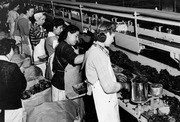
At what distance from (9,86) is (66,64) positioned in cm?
78

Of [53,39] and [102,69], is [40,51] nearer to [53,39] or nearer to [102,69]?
[53,39]

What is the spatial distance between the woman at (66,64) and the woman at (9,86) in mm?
514

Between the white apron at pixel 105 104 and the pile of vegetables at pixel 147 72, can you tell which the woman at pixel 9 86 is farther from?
the pile of vegetables at pixel 147 72

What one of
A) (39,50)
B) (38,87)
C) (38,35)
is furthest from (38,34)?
(38,87)

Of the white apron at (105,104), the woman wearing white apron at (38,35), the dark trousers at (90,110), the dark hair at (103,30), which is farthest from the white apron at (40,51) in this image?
the dark hair at (103,30)

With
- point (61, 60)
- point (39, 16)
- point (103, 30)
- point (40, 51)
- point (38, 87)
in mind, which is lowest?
point (38, 87)

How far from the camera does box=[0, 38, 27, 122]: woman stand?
272 centimetres

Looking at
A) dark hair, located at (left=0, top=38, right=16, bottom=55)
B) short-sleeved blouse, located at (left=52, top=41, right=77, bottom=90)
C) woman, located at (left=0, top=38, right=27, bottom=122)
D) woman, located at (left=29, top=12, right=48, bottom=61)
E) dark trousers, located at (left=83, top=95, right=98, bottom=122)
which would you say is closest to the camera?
woman, located at (left=0, top=38, right=27, bottom=122)

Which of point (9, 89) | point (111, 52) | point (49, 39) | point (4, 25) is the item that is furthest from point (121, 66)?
point (4, 25)

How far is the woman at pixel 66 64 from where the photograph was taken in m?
3.01

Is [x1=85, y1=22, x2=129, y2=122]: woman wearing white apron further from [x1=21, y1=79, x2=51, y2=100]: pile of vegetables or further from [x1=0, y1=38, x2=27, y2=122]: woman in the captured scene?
[x1=21, y1=79, x2=51, y2=100]: pile of vegetables

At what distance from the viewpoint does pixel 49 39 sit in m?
3.85

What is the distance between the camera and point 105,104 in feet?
8.55

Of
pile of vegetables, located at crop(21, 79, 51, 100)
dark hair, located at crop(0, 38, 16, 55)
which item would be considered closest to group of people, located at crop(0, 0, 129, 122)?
dark hair, located at crop(0, 38, 16, 55)
